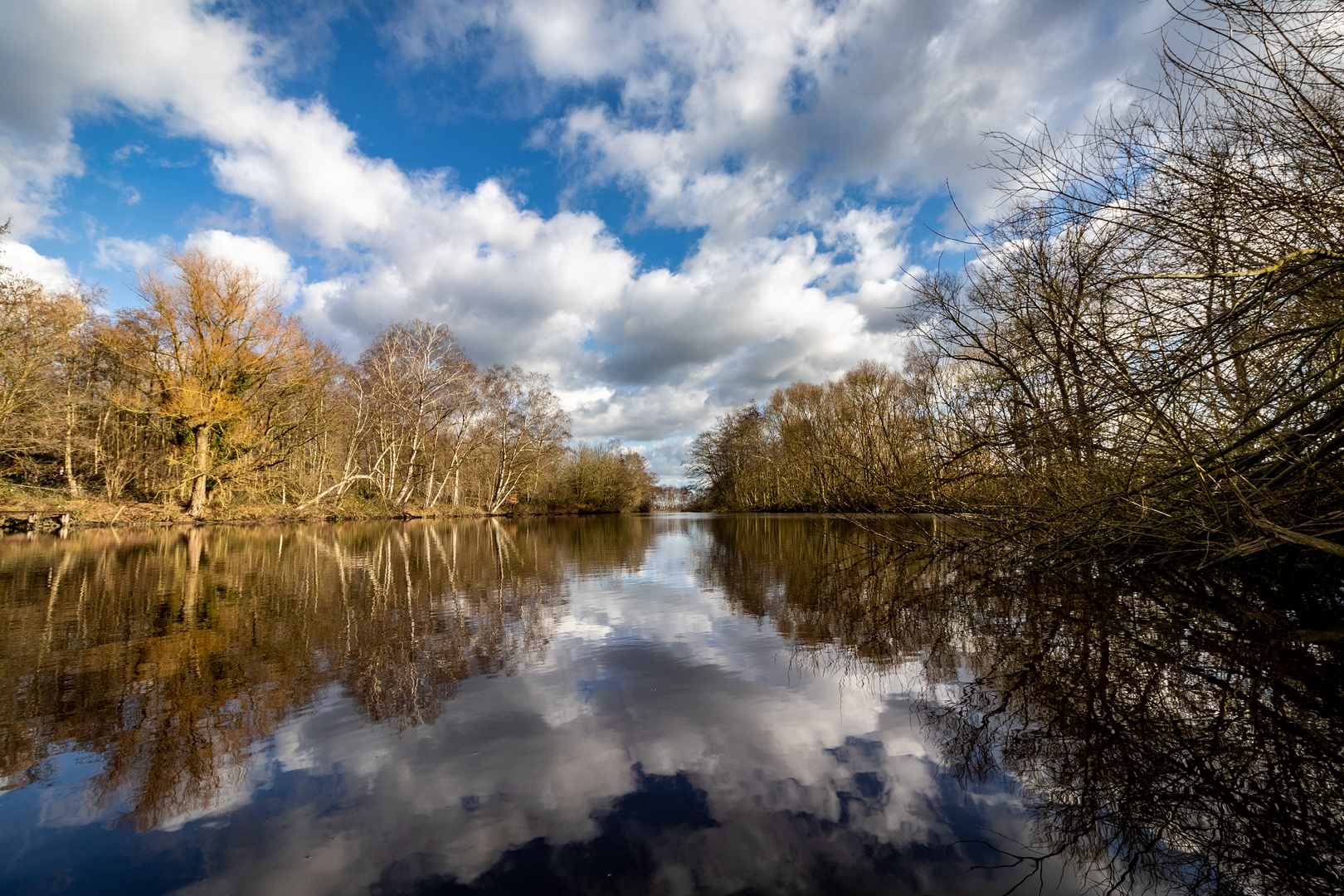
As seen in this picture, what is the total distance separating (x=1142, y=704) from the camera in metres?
3.57

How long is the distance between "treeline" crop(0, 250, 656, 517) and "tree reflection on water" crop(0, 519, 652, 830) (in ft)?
37.3

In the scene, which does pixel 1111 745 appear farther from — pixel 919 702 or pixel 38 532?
pixel 38 532

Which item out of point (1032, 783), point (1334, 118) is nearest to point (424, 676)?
point (1032, 783)

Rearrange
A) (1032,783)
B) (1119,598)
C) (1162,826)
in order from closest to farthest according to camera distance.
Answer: (1162,826) < (1032,783) < (1119,598)

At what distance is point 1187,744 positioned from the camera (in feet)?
9.92

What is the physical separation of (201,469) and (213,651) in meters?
21.5

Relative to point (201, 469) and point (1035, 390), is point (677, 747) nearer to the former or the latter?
point (1035, 390)

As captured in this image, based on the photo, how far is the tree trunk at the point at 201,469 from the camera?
70.3 feet

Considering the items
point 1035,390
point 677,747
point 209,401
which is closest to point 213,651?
point 677,747

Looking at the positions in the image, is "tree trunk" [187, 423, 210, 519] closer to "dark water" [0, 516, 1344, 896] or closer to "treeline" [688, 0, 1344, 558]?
"dark water" [0, 516, 1344, 896]

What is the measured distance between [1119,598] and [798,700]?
5.65m

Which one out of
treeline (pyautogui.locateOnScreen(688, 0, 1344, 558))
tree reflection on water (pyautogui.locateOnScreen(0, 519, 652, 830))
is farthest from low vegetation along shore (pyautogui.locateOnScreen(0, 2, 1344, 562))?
tree reflection on water (pyautogui.locateOnScreen(0, 519, 652, 830))

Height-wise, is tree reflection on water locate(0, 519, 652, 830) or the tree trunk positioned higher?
the tree trunk

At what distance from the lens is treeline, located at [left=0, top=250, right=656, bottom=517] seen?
1950 centimetres
